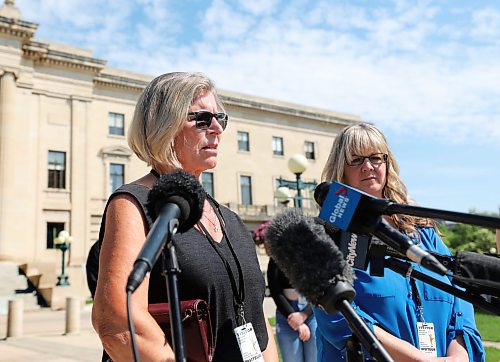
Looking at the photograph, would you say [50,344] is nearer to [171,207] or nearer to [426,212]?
[171,207]

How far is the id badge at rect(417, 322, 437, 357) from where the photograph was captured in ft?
8.93

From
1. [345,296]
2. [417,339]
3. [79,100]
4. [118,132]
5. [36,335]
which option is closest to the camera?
[345,296]

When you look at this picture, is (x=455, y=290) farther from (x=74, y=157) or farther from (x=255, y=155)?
(x=255, y=155)

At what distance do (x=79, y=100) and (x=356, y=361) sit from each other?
34.8m

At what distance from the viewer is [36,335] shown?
47.4 feet

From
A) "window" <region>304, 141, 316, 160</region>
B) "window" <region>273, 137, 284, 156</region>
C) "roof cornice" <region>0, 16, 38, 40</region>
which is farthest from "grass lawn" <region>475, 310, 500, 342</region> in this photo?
"window" <region>304, 141, 316, 160</region>

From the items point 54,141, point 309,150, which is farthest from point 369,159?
point 309,150

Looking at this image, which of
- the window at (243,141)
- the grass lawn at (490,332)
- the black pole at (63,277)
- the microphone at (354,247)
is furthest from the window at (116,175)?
the microphone at (354,247)

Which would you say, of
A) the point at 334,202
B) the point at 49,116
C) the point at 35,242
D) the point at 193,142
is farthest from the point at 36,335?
the point at 49,116

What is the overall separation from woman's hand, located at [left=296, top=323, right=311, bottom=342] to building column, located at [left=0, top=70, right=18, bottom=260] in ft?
93.1

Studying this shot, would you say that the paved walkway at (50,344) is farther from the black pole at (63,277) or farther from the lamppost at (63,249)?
the lamppost at (63,249)

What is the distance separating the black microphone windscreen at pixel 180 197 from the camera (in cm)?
161

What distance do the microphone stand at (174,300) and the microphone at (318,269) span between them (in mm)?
375

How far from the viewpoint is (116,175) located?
3559 centimetres
